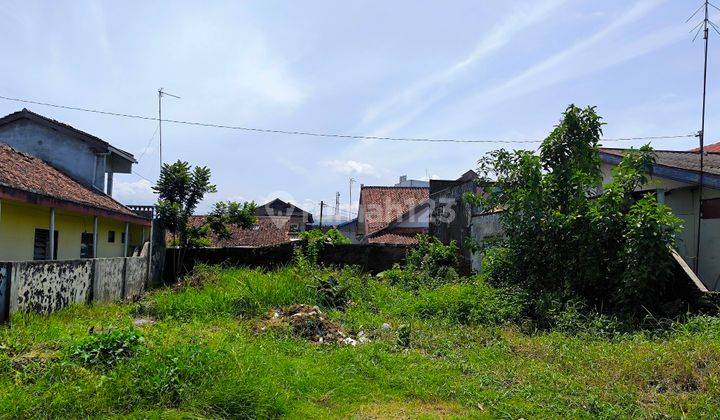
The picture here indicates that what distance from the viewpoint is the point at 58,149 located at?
50.7 feet

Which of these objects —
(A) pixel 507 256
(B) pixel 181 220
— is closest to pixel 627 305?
(A) pixel 507 256

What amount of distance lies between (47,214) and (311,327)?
8.70 meters

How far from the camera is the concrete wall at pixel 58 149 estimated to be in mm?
15148

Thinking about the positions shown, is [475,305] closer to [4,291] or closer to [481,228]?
[481,228]

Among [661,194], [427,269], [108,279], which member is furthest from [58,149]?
[661,194]

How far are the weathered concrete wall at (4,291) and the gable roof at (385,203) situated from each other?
67.8ft

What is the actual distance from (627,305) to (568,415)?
14.3 feet

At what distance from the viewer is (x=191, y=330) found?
7102 mm

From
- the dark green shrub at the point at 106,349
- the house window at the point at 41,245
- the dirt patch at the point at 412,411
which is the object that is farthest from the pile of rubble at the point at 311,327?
the house window at the point at 41,245

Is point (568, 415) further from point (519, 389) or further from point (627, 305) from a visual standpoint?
point (627, 305)

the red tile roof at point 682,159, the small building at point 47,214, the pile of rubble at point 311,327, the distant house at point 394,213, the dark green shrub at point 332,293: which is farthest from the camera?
the distant house at point 394,213

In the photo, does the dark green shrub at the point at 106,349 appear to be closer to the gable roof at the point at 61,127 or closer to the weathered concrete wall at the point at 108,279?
the weathered concrete wall at the point at 108,279

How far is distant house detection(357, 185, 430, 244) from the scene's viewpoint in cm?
2456

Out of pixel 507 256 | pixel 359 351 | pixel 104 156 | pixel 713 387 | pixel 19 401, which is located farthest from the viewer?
pixel 104 156
